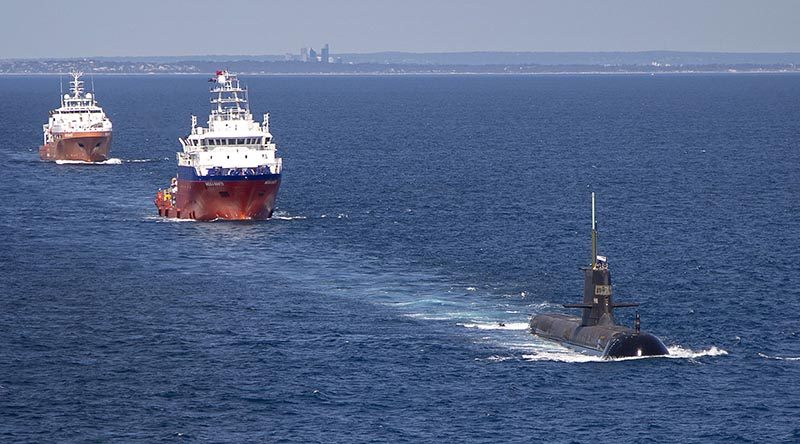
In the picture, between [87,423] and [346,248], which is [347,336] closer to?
[87,423]

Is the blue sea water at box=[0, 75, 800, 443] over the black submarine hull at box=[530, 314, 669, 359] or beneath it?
beneath

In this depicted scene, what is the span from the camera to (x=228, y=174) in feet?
445

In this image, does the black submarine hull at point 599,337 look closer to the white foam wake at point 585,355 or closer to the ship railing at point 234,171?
the white foam wake at point 585,355

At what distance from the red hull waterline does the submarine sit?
5416cm

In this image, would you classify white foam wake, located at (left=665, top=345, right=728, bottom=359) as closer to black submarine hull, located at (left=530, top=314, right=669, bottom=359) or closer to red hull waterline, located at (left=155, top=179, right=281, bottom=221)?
black submarine hull, located at (left=530, top=314, right=669, bottom=359)

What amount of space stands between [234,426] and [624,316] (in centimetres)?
3152

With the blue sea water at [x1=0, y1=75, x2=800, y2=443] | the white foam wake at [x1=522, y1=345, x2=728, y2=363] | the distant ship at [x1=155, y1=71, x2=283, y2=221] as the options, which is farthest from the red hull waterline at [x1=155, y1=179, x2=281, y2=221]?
the white foam wake at [x1=522, y1=345, x2=728, y2=363]

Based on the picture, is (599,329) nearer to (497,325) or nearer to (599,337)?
(599,337)

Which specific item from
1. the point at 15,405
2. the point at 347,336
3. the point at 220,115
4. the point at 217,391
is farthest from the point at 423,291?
the point at 220,115

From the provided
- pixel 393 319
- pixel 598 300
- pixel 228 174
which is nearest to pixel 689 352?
pixel 598 300

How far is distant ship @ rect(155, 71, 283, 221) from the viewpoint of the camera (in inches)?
5349

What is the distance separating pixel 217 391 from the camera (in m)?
76.4

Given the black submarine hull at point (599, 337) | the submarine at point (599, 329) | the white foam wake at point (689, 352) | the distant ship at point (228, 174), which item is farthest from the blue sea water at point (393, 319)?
the distant ship at point (228, 174)

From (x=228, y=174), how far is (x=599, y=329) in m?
59.9
